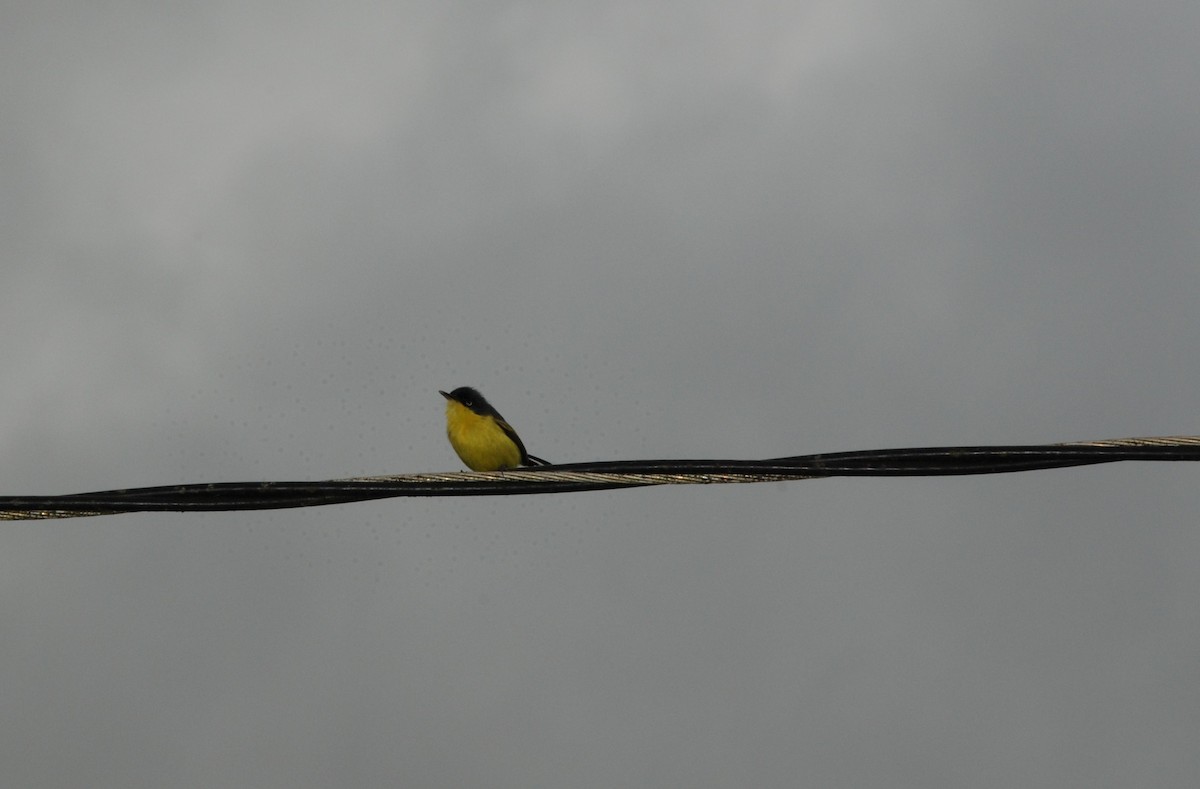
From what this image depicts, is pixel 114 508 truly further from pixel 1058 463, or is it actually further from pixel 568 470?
pixel 1058 463

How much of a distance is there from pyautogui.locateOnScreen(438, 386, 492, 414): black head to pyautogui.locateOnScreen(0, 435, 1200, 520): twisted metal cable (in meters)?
6.22

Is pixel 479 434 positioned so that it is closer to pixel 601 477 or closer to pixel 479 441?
pixel 479 441

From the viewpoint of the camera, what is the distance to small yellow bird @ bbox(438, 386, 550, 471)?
41.2 ft

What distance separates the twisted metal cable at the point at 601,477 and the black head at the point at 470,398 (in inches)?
245

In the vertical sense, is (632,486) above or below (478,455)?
below

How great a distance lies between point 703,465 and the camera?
248 inches

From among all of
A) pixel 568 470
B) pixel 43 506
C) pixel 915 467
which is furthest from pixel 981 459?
pixel 43 506

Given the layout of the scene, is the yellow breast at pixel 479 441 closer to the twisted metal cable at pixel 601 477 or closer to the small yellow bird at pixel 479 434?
the small yellow bird at pixel 479 434

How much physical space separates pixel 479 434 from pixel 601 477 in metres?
6.30

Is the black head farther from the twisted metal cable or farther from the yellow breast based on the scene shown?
the twisted metal cable

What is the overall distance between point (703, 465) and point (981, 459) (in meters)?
1.23

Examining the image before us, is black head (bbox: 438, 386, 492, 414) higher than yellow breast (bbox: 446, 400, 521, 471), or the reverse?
black head (bbox: 438, 386, 492, 414)

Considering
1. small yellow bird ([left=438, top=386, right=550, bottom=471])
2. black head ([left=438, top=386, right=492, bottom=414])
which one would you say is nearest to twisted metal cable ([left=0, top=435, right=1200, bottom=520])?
small yellow bird ([left=438, top=386, right=550, bottom=471])

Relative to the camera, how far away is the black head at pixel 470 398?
1286cm
